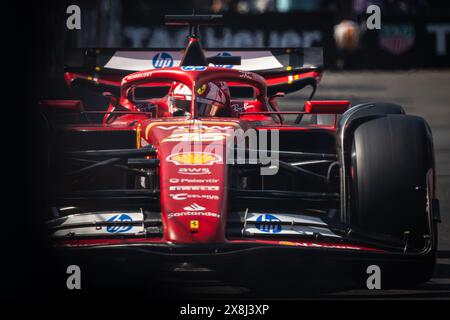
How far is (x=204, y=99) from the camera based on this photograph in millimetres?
8031

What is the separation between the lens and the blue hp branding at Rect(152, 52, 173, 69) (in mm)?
10453

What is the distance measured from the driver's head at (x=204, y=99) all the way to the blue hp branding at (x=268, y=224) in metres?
1.47

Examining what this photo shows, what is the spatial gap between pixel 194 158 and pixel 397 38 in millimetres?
20051

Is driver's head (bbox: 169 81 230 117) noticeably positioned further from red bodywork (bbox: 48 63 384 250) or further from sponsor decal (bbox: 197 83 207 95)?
red bodywork (bbox: 48 63 384 250)

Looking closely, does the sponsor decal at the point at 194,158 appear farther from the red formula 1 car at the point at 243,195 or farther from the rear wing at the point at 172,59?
the rear wing at the point at 172,59

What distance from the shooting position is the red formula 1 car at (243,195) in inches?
251

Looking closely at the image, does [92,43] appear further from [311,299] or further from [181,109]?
[311,299]

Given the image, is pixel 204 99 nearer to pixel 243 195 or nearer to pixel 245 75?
pixel 245 75

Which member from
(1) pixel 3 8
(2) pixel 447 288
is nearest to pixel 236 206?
(2) pixel 447 288

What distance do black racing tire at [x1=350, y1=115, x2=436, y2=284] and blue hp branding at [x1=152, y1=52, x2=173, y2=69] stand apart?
3.82 meters

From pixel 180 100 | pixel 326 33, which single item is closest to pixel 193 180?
pixel 180 100

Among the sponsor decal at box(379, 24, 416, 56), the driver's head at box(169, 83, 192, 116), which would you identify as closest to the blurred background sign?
the sponsor decal at box(379, 24, 416, 56)

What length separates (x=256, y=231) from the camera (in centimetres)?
655

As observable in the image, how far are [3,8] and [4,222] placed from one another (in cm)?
581
